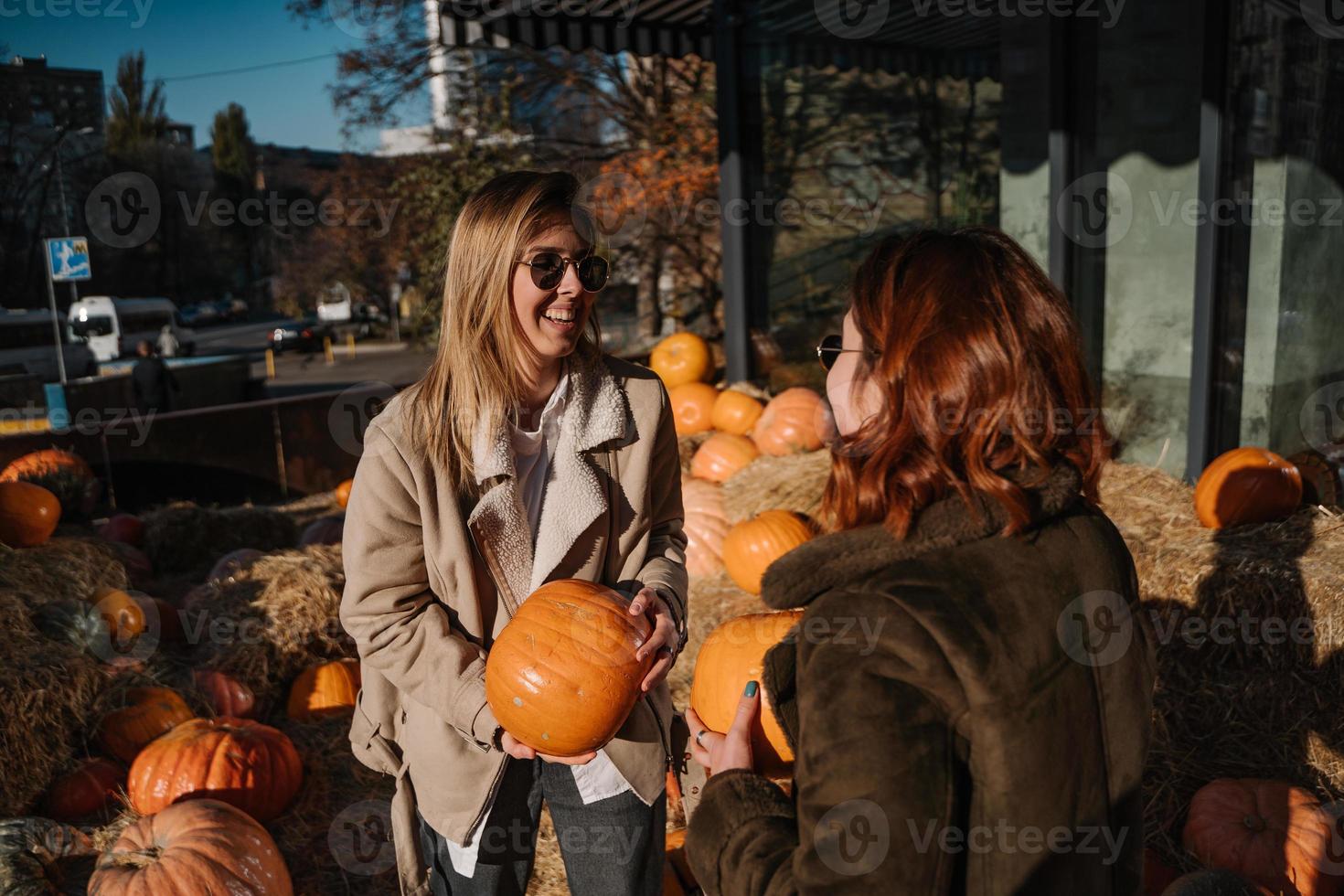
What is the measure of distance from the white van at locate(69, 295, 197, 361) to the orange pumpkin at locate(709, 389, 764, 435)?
22.1m

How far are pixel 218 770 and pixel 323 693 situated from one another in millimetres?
901

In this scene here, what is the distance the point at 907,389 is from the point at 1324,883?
8.74ft

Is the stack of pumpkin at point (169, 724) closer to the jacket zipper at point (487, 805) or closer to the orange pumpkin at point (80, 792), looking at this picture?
the orange pumpkin at point (80, 792)

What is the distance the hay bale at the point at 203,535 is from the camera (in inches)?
251

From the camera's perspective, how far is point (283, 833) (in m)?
3.70

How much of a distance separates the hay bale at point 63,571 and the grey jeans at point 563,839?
3318 mm

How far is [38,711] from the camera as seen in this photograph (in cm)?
373

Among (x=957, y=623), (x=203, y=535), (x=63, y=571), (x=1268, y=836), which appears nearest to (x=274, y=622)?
(x=63, y=571)

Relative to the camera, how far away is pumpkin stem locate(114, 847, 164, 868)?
2.98m

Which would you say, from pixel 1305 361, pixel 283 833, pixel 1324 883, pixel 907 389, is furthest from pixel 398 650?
pixel 1305 361

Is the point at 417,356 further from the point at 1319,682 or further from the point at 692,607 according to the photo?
the point at 1319,682

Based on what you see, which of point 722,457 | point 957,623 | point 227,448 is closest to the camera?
point 957,623

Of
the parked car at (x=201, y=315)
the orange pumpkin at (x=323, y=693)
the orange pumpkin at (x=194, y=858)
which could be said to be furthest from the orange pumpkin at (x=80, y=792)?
the parked car at (x=201, y=315)

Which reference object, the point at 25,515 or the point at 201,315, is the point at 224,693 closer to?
the point at 25,515
